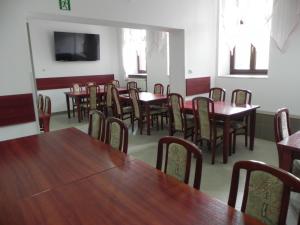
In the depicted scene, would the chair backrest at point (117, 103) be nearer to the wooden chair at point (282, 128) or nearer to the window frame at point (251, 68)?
the window frame at point (251, 68)

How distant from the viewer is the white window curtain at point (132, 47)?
7.02 metres

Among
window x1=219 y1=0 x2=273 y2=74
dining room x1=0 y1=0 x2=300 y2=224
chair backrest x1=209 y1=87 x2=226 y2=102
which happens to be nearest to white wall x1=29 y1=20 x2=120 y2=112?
dining room x1=0 y1=0 x2=300 y2=224

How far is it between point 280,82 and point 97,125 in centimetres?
338

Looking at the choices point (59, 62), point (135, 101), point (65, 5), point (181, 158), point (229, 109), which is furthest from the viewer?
point (59, 62)

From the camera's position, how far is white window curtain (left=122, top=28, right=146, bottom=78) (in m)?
7.02

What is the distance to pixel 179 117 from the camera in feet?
12.5

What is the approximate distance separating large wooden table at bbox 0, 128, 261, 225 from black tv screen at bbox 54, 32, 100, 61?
5334 mm

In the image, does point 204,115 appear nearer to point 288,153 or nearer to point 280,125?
point 280,125

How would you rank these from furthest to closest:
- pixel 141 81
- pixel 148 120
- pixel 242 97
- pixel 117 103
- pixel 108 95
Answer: pixel 141 81 < pixel 108 95 < pixel 117 103 < pixel 148 120 < pixel 242 97

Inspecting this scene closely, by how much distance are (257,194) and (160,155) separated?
684 mm

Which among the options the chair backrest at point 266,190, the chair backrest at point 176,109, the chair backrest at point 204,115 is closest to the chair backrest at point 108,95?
the chair backrest at point 176,109

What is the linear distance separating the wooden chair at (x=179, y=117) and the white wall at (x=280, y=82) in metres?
1.57

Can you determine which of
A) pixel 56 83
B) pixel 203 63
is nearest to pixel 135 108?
pixel 203 63

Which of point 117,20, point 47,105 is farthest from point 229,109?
point 47,105
